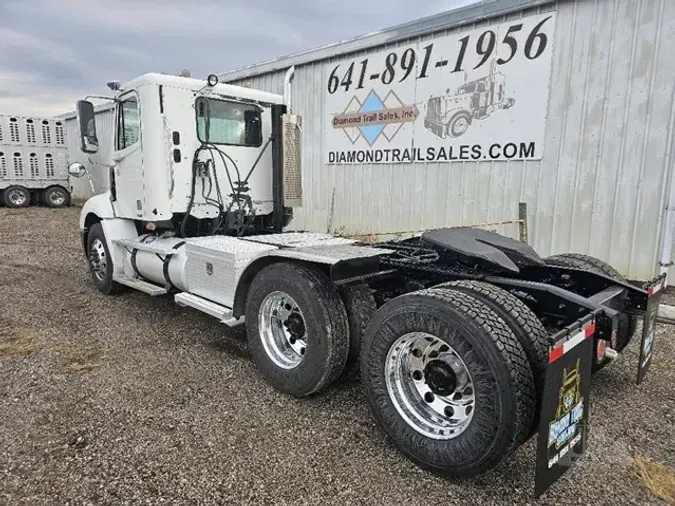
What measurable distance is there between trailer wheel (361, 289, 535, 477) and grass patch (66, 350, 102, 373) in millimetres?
2545

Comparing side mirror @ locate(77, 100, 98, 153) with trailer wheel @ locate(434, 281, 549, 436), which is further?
side mirror @ locate(77, 100, 98, 153)

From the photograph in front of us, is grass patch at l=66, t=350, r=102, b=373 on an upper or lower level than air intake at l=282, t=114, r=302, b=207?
lower

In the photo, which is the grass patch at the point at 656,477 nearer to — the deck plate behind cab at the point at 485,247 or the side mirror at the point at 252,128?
the deck plate behind cab at the point at 485,247

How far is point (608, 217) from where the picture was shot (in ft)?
20.1

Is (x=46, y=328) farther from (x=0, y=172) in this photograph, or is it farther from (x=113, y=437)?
(x=0, y=172)

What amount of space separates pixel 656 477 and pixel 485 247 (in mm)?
1652

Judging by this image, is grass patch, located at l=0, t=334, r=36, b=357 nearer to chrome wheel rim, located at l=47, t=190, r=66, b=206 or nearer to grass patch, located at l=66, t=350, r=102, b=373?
grass patch, located at l=66, t=350, r=102, b=373

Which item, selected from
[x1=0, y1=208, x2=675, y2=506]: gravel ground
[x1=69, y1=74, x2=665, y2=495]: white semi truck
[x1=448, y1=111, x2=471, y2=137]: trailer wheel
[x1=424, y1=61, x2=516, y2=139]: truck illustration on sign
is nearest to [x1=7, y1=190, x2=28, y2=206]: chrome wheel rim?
[x1=69, y1=74, x2=665, y2=495]: white semi truck

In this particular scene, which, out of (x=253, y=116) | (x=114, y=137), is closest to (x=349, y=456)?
(x=253, y=116)

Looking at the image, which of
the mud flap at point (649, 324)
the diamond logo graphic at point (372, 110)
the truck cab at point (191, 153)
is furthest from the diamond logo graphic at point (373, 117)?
the mud flap at point (649, 324)

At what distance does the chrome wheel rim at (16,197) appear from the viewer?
18.0m

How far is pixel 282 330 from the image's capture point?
371 centimetres

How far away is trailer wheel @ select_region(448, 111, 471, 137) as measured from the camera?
7266 mm

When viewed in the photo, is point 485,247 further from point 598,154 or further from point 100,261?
point 100,261
